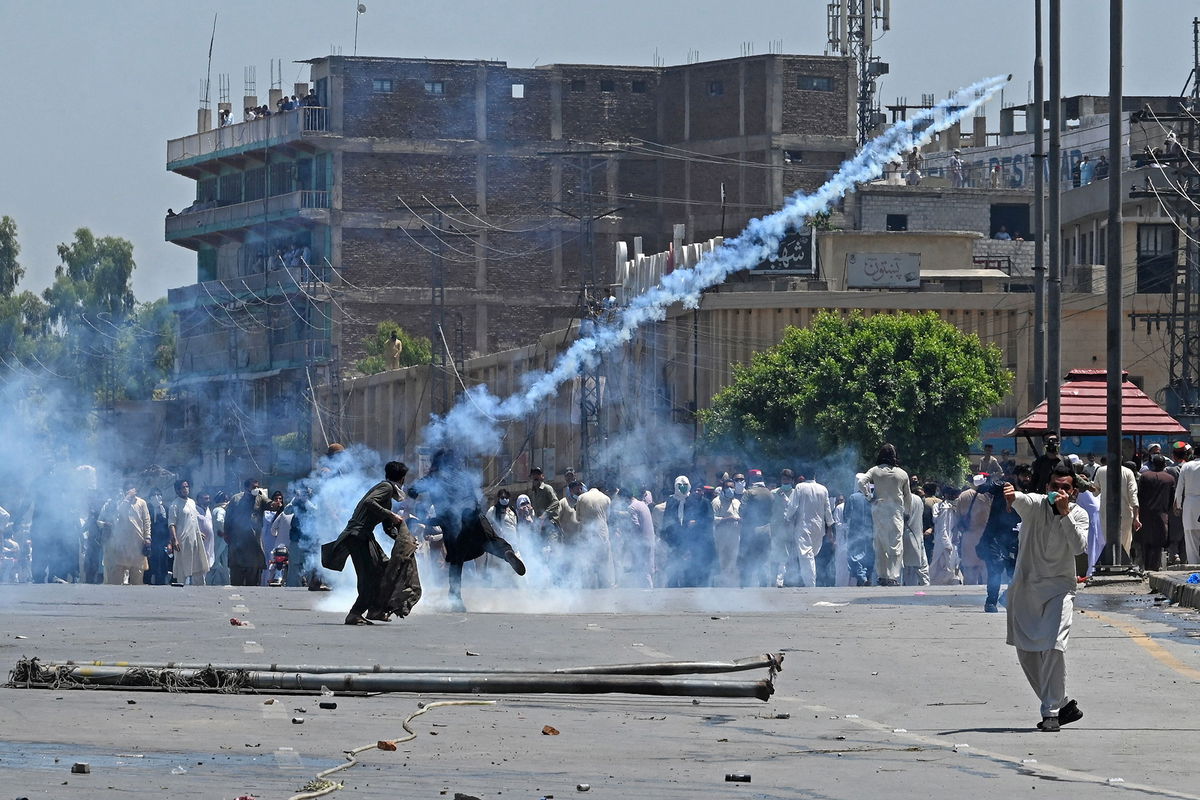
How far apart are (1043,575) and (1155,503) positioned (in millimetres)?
13552

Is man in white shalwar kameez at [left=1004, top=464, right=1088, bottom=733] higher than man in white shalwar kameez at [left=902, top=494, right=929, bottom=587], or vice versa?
man in white shalwar kameez at [left=1004, top=464, right=1088, bottom=733]

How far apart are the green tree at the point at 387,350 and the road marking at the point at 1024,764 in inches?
2335

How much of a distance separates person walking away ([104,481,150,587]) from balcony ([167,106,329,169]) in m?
57.3

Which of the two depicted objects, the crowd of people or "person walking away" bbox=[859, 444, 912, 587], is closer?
the crowd of people

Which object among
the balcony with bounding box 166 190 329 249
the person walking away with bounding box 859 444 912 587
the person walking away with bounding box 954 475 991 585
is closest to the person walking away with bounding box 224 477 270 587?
the person walking away with bounding box 859 444 912 587

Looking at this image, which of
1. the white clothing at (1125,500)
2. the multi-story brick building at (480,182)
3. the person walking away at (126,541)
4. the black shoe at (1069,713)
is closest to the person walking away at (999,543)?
the white clothing at (1125,500)

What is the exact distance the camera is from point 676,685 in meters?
12.0

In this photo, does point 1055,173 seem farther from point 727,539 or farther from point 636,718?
point 636,718

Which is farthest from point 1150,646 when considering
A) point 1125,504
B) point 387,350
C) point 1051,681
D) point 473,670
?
→ point 387,350

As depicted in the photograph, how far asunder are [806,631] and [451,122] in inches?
2756

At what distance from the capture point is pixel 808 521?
90.1 ft

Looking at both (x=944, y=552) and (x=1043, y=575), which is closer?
(x=1043, y=575)

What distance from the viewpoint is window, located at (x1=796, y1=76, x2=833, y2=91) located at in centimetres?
8394

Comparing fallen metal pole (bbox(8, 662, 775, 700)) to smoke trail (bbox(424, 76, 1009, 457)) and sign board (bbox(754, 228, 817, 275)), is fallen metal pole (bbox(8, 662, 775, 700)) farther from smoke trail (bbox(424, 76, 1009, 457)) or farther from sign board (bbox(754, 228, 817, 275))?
sign board (bbox(754, 228, 817, 275))
